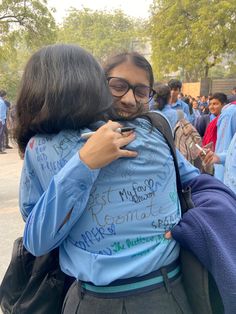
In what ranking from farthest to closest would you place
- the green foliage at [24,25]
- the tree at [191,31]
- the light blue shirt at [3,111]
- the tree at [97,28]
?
the tree at [97,28], the tree at [191,31], the green foliage at [24,25], the light blue shirt at [3,111]

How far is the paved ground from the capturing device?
13.0ft

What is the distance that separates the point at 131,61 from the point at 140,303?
804mm

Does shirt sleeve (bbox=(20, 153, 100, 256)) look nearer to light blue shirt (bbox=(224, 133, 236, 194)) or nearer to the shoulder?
the shoulder

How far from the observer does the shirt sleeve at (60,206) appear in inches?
42.4

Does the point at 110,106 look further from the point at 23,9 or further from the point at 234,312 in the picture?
the point at 23,9

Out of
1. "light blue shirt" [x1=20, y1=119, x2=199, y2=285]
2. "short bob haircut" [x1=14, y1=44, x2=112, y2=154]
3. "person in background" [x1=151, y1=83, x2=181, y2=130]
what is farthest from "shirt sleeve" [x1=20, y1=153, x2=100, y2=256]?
"person in background" [x1=151, y1=83, x2=181, y2=130]

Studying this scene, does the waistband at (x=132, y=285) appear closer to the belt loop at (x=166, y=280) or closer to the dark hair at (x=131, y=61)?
the belt loop at (x=166, y=280)

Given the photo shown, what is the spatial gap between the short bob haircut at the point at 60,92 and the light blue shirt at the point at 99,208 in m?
0.05

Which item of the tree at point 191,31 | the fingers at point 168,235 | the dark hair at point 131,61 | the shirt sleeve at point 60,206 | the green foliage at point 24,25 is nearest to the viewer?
the shirt sleeve at point 60,206

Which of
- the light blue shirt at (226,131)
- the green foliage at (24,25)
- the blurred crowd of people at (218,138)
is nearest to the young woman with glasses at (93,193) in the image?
the blurred crowd of people at (218,138)

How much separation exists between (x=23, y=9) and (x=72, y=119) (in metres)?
16.5

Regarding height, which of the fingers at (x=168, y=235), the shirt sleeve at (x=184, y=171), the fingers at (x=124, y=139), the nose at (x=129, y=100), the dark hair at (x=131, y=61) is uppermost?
the dark hair at (x=131, y=61)

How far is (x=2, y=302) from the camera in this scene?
4.53 ft

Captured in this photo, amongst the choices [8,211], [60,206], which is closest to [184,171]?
[60,206]
